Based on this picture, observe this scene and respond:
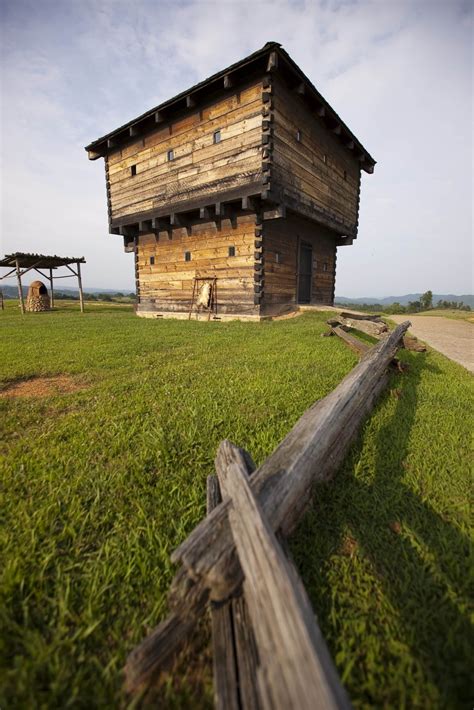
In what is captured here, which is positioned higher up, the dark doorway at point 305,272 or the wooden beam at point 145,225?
the wooden beam at point 145,225

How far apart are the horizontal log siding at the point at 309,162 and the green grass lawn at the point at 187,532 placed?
8643 mm

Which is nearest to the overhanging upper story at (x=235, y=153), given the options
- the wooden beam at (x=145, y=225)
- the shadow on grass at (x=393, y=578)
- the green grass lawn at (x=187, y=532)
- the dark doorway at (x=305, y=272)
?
the wooden beam at (x=145, y=225)

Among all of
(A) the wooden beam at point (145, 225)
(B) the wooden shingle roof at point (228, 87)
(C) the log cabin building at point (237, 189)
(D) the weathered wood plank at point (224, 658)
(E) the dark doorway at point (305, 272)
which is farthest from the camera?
(E) the dark doorway at point (305, 272)

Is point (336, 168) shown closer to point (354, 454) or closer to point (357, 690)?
point (354, 454)

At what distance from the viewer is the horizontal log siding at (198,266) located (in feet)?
35.2

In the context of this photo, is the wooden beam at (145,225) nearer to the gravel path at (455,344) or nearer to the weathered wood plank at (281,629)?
the gravel path at (455,344)

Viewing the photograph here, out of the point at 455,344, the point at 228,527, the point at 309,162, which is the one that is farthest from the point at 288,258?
the point at 228,527

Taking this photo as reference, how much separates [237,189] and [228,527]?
1019 cm

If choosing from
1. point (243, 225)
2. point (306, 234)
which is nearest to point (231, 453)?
point (243, 225)

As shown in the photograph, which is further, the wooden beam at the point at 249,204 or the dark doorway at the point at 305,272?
the dark doorway at the point at 305,272

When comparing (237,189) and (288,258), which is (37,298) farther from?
(288,258)

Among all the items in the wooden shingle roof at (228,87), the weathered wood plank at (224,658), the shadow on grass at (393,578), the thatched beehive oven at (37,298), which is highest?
the wooden shingle roof at (228,87)

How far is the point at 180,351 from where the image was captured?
241 inches

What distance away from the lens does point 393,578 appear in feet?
4.96
